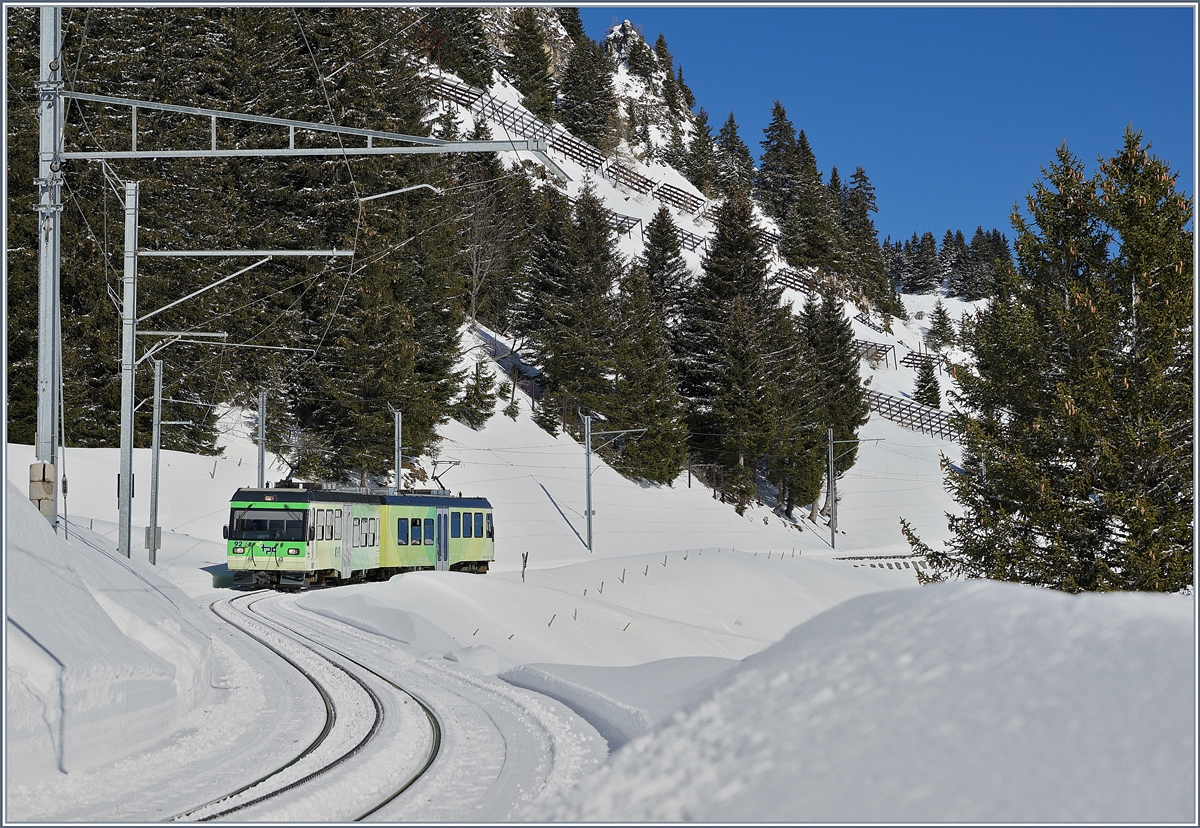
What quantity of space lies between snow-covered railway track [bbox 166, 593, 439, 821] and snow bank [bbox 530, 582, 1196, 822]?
11.1ft

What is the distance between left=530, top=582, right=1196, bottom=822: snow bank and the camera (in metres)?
4.59

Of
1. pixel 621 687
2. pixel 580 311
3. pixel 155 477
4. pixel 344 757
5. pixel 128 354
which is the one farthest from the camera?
pixel 580 311

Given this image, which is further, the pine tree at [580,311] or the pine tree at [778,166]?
the pine tree at [778,166]

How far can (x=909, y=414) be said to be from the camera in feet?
310

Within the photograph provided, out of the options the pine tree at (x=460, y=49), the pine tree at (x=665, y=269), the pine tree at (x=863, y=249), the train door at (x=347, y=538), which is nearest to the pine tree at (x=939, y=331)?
the pine tree at (x=863, y=249)

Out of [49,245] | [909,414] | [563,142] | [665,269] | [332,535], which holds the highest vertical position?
[563,142]

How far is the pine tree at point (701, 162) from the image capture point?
423 ft

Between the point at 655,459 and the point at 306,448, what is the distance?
2081 centimetres

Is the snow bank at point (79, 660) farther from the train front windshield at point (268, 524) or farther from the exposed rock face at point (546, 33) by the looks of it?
the exposed rock face at point (546, 33)

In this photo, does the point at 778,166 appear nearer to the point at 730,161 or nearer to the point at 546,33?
the point at 730,161

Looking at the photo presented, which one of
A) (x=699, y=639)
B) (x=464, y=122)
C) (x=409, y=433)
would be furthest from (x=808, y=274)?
(x=699, y=639)

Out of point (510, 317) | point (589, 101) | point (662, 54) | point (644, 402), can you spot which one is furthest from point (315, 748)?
point (662, 54)

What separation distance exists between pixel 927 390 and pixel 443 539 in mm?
73191

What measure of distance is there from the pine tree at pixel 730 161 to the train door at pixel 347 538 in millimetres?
93607
